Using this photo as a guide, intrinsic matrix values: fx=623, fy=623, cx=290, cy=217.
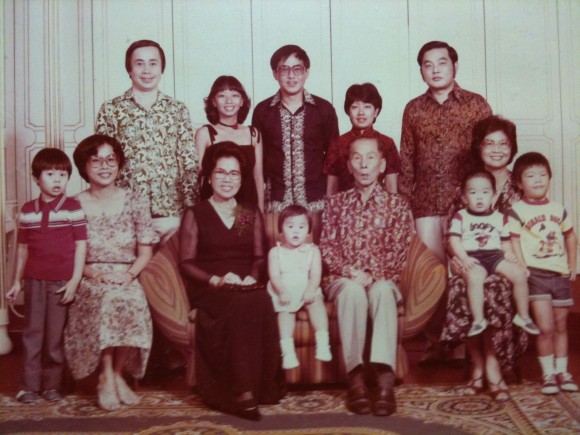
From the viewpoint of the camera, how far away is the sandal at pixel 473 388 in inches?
86.0

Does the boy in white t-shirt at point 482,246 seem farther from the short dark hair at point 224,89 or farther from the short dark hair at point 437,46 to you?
→ the short dark hair at point 224,89

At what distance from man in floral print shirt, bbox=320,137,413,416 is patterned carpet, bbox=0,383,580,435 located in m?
0.15

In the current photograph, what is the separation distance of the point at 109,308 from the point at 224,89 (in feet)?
3.28

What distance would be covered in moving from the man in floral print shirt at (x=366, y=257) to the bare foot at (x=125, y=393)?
75 centimetres

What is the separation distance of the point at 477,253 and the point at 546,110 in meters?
0.70

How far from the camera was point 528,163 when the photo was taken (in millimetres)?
2314

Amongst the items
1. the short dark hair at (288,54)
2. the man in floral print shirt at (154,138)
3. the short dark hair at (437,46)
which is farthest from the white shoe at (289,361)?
the short dark hair at (437,46)

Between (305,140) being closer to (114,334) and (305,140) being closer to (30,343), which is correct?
(114,334)

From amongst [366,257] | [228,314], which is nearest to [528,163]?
[366,257]

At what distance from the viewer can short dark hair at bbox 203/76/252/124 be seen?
257cm

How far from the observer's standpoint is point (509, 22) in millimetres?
2496

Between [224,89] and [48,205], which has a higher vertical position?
[224,89]

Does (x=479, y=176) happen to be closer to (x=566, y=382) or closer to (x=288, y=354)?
(x=566, y=382)

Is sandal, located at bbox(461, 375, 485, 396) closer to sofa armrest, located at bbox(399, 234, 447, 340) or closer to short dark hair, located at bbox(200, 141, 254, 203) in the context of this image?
sofa armrest, located at bbox(399, 234, 447, 340)
